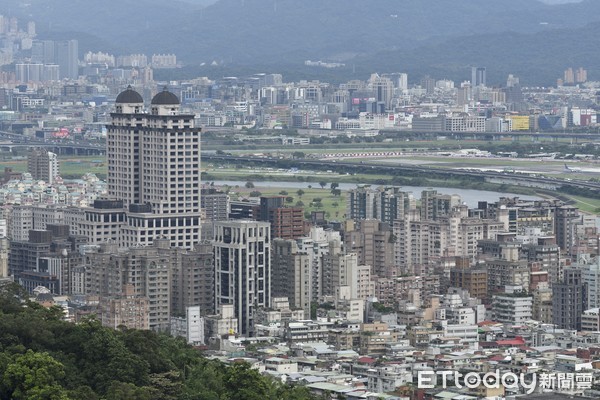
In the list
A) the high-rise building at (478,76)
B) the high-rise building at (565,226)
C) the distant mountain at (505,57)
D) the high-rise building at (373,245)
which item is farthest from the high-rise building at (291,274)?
the distant mountain at (505,57)

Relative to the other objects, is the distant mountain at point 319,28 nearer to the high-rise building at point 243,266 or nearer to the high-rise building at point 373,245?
the high-rise building at point 373,245

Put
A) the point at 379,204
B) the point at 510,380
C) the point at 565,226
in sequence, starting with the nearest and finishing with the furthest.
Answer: the point at 510,380
the point at 565,226
the point at 379,204

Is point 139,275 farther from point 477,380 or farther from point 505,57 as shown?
point 505,57

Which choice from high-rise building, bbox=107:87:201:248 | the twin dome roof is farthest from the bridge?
high-rise building, bbox=107:87:201:248

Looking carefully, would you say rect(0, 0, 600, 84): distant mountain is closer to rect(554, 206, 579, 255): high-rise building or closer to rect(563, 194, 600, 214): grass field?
rect(563, 194, 600, 214): grass field

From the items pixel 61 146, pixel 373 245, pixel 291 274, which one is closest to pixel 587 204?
pixel 373 245

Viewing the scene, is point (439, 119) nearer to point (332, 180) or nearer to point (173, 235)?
point (332, 180)
